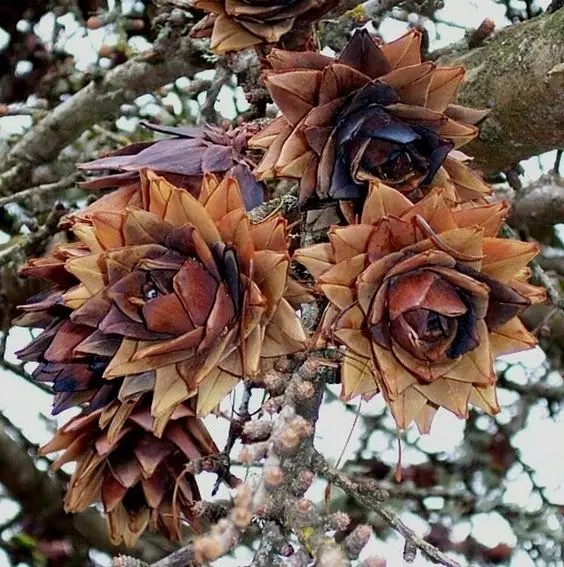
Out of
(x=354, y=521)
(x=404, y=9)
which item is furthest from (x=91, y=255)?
(x=354, y=521)

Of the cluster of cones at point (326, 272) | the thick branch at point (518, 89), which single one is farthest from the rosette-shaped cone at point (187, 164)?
the thick branch at point (518, 89)

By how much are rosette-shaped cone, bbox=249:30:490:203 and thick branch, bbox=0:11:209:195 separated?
0.52 metres

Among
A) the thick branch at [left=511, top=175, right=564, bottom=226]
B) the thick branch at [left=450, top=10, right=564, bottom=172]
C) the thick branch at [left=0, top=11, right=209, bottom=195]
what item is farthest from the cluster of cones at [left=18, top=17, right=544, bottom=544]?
the thick branch at [left=511, top=175, right=564, bottom=226]

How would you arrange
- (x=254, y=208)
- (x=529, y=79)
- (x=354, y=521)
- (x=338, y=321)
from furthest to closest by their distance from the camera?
(x=354, y=521) < (x=529, y=79) < (x=254, y=208) < (x=338, y=321)

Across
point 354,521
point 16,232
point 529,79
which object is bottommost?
point 354,521

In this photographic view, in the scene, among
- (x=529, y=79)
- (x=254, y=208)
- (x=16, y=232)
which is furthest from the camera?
(x=16, y=232)

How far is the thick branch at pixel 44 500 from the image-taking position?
5.79 feet

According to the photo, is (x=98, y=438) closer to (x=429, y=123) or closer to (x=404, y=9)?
(x=429, y=123)

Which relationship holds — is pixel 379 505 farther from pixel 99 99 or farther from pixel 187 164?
pixel 99 99

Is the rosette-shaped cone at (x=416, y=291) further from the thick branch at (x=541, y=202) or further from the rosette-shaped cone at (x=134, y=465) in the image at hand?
the thick branch at (x=541, y=202)

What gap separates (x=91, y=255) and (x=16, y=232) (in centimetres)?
116

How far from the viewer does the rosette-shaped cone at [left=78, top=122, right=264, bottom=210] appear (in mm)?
711

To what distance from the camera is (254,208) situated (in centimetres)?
71

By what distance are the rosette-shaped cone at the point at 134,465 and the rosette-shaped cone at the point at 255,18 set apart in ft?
0.99
